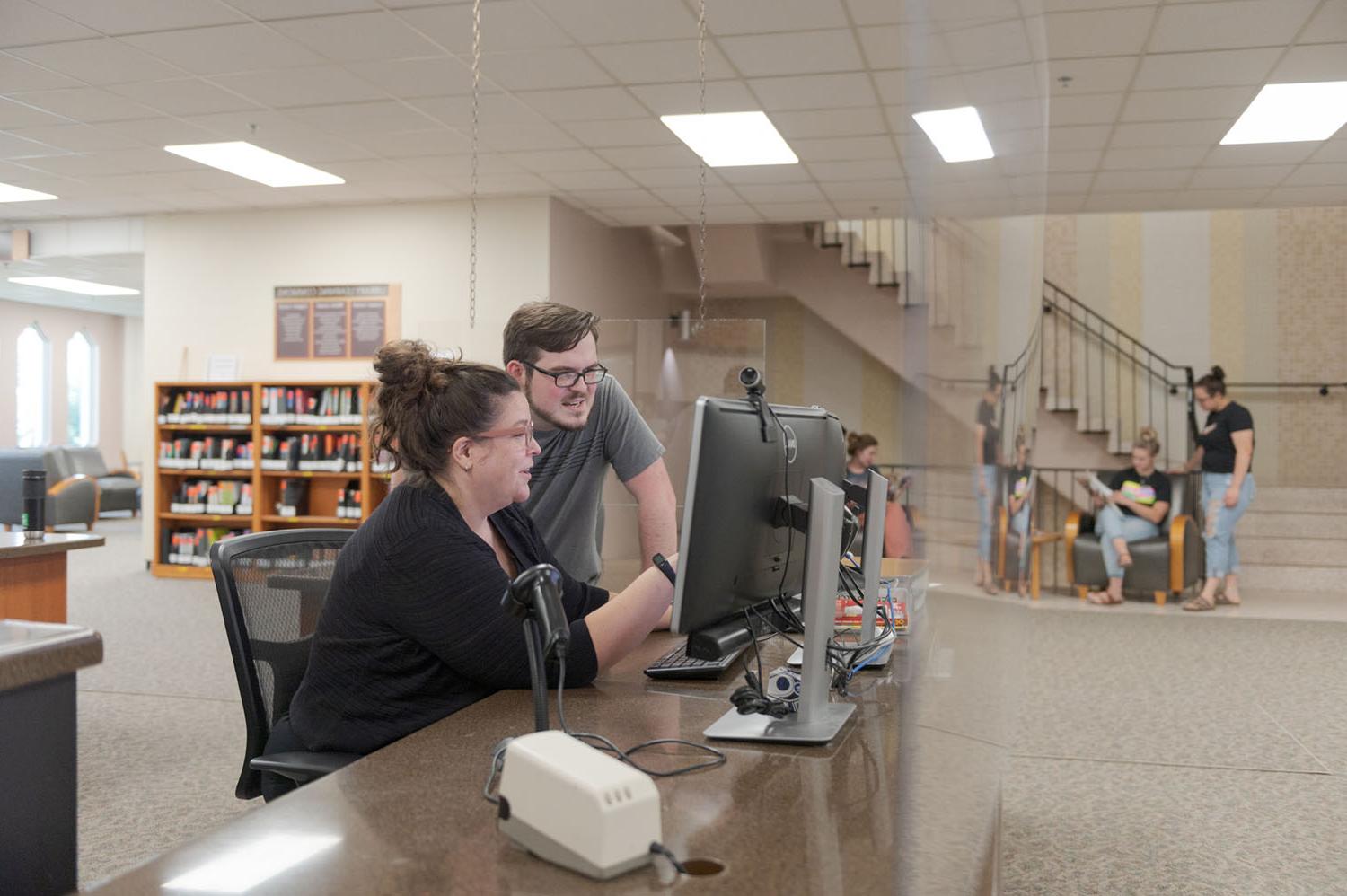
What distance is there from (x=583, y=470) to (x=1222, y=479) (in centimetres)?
657

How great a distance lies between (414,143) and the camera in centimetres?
664

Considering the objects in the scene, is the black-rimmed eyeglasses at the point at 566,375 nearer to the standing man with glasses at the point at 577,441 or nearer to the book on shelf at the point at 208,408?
the standing man with glasses at the point at 577,441

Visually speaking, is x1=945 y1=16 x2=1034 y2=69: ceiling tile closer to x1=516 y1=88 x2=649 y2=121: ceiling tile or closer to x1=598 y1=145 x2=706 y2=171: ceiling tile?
x1=516 y1=88 x2=649 y2=121: ceiling tile

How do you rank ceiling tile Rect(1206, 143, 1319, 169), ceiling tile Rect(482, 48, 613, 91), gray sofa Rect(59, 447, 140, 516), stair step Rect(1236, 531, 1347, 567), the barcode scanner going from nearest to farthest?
1. the barcode scanner
2. ceiling tile Rect(482, 48, 613, 91)
3. ceiling tile Rect(1206, 143, 1319, 169)
4. stair step Rect(1236, 531, 1347, 567)
5. gray sofa Rect(59, 447, 140, 516)

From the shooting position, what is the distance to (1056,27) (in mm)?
4637

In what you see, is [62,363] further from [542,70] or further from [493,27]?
[493,27]

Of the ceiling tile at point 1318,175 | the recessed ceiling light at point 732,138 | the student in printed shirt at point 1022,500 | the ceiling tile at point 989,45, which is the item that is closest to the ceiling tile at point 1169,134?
the ceiling tile at point 1318,175

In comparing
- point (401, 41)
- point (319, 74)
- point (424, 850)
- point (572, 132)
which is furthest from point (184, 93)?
point (424, 850)

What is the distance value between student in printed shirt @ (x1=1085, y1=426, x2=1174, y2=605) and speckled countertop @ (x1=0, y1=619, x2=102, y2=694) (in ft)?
24.4

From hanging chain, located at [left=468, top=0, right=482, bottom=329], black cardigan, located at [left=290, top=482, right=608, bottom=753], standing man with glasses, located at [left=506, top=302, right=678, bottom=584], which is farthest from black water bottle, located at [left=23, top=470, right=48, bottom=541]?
black cardigan, located at [left=290, top=482, right=608, bottom=753]

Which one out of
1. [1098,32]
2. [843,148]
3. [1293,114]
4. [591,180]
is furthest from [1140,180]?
[591,180]

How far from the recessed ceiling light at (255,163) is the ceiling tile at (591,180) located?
61.2 inches

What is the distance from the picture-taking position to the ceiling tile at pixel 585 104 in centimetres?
563

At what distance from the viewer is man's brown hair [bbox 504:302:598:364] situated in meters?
2.27
